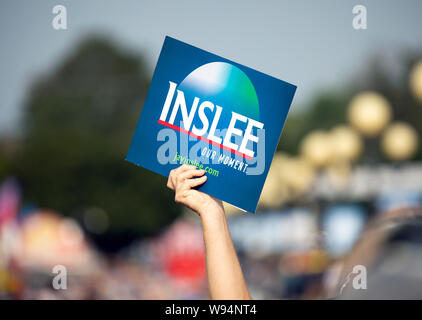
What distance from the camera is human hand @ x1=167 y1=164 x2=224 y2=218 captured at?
205 centimetres

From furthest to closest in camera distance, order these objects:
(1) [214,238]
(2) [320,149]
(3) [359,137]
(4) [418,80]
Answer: (2) [320,149] → (3) [359,137] → (4) [418,80] → (1) [214,238]

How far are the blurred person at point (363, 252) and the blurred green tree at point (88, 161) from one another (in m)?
42.2

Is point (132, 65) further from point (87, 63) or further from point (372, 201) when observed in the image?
point (372, 201)

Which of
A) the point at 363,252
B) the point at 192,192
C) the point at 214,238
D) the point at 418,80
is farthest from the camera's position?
the point at 418,80

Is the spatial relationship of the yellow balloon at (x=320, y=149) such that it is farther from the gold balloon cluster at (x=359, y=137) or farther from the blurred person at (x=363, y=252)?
the blurred person at (x=363, y=252)

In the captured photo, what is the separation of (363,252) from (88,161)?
45536mm

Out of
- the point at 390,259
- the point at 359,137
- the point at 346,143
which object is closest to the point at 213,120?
the point at 390,259

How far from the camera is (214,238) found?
6.35ft

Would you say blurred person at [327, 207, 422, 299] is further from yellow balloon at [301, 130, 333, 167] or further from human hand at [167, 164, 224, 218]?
yellow balloon at [301, 130, 333, 167]

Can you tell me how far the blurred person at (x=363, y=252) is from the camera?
6.15 feet

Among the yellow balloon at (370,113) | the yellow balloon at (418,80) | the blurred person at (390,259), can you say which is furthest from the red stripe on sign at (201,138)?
the yellow balloon at (370,113)

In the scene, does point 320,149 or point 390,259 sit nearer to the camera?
point 390,259

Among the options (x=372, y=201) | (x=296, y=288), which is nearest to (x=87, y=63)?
(x=372, y=201)

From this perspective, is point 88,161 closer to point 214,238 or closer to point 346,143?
point 346,143
